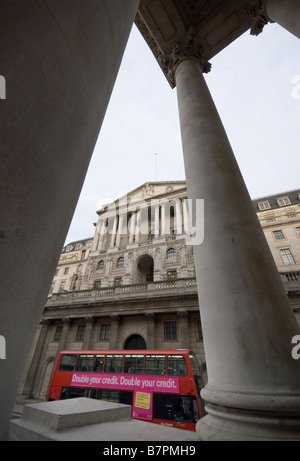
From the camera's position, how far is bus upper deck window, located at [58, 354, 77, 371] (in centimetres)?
1282

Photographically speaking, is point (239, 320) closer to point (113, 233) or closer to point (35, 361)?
point (35, 361)

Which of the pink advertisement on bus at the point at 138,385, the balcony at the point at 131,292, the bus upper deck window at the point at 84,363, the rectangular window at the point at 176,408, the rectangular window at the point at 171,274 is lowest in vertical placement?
the rectangular window at the point at 176,408

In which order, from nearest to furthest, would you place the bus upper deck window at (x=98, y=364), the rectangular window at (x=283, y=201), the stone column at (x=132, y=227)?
the bus upper deck window at (x=98, y=364) < the stone column at (x=132, y=227) < the rectangular window at (x=283, y=201)

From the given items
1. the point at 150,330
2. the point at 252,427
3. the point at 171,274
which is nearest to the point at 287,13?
the point at 252,427

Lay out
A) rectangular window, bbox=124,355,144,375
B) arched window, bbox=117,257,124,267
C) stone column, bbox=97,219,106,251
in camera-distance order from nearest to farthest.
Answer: rectangular window, bbox=124,355,144,375, arched window, bbox=117,257,124,267, stone column, bbox=97,219,106,251

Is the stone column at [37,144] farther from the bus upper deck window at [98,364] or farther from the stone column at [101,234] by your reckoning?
the stone column at [101,234]

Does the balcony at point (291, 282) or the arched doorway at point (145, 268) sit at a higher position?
the arched doorway at point (145, 268)

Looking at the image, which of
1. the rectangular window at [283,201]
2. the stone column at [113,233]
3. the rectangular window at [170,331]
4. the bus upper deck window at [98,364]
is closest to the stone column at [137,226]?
the stone column at [113,233]

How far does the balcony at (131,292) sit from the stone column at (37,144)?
17.2 meters

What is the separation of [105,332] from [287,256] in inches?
992

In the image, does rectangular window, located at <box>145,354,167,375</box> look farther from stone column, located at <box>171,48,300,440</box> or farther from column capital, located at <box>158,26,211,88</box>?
column capital, located at <box>158,26,211,88</box>

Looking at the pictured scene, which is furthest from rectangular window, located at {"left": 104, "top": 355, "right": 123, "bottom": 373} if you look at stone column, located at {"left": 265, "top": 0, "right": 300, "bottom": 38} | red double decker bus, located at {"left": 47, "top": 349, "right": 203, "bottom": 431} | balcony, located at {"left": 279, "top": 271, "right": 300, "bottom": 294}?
stone column, located at {"left": 265, "top": 0, "right": 300, "bottom": 38}

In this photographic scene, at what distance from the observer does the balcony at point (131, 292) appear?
61.2 ft

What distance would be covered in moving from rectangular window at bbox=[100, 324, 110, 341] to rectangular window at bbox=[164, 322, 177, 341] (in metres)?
5.54
